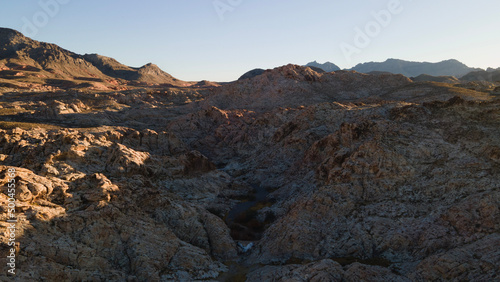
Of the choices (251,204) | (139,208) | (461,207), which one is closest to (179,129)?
(251,204)

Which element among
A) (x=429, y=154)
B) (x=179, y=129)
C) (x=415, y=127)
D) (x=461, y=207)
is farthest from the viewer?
(x=179, y=129)

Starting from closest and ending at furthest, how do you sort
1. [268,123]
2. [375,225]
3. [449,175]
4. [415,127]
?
1. [375,225]
2. [449,175]
3. [415,127]
4. [268,123]

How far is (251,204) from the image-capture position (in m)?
54.3

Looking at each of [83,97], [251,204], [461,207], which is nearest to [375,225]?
[461,207]

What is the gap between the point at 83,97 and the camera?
410 ft

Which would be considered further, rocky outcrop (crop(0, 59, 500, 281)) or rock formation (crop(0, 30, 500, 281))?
rocky outcrop (crop(0, 59, 500, 281))

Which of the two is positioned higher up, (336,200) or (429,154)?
(429,154)

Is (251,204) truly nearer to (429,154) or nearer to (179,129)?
(429,154)

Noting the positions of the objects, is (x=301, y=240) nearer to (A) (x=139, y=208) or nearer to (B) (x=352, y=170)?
(B) (x=352, y=170)

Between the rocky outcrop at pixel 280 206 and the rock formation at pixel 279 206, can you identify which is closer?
the rock formation at pixel 279 206

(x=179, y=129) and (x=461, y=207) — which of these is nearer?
(x=461, y=207)

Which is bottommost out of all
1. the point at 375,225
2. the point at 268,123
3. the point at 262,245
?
the point at 262,245

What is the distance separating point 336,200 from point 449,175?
43.0ft

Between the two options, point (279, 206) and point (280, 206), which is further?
point (279, 206)
